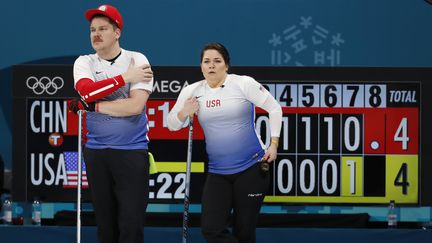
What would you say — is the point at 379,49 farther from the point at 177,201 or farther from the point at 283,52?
the point at 177,201

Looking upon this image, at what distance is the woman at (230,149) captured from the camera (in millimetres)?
5117

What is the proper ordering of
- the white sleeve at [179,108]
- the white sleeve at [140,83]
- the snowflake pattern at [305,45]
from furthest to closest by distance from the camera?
the snowflake pattern at [305,45]
the white sleeve at [179,108]
the white sleeve at [140,83]

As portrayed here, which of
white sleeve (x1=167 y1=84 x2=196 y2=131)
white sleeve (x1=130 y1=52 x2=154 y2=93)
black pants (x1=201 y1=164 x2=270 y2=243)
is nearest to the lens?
white sleeve (x1=130 y1=52 x2=154 y2=93)

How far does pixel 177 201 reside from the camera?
6133 mm

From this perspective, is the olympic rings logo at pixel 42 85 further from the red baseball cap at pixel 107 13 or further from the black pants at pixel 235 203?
the black pants at pixel 235 203

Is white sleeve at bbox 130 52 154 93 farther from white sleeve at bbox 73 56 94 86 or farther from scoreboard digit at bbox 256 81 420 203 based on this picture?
scoreboard digit at bbox 256 81 420 203

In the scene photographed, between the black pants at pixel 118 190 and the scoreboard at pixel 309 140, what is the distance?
4.58 feet

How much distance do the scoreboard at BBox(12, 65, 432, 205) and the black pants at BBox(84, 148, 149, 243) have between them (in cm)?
140

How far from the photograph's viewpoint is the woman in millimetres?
5117

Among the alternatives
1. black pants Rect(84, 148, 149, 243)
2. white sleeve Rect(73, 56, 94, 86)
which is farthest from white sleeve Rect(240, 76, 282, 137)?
white sleeve Rect(73, 56, 94, 86)

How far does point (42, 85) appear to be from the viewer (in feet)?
20.2

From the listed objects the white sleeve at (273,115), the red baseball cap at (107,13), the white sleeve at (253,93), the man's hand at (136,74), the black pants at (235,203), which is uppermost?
the red baseball cap at (107,13)


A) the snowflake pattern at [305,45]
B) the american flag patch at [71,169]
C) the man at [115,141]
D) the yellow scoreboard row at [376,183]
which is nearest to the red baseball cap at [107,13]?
the man at [115,141]

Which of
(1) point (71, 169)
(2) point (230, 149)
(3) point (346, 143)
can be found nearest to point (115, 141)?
(2) point (230, 149)
